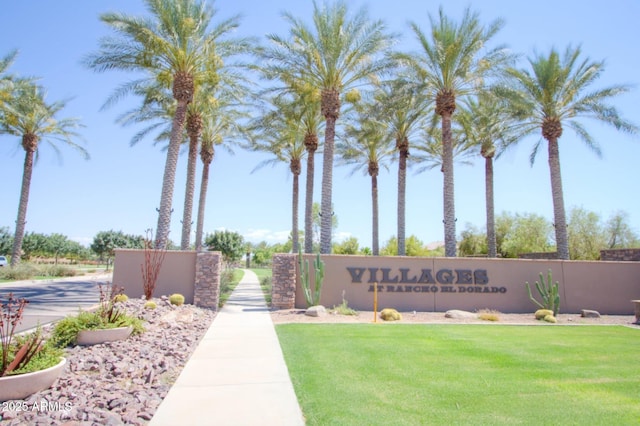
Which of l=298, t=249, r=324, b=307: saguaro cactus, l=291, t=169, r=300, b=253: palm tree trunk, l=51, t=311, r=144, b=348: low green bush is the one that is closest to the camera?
l=51, t=311, r=144, b=348: low green bush

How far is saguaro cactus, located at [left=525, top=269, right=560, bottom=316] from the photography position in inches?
624

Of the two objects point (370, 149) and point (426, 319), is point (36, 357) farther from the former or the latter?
point (370, 149)

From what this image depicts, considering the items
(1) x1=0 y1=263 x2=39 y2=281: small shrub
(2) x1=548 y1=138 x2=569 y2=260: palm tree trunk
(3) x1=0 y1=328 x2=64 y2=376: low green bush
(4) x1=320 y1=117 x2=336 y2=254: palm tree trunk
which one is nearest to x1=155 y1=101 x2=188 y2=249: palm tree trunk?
(4) x1=320 y1=117 x2=336 y2=254: palm tree trunk

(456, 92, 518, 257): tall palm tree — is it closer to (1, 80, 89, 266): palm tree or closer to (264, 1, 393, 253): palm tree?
(264, 1, 393, 253): palm tree

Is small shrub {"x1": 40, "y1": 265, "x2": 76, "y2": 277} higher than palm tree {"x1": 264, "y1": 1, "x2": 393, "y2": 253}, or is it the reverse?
palm tree {"x1": 264, "y1": 1, "x2": 393, "y2": 253}

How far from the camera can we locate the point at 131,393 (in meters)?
5.46

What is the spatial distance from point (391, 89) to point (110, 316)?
16.6 meters

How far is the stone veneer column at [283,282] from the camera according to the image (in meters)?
15.3

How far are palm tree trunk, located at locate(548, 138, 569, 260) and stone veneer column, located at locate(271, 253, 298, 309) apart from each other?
13451 mm

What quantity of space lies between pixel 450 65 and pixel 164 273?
15.9 meters

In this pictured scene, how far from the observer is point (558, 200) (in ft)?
66.1

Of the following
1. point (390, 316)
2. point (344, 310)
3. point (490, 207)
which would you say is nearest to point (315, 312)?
point (344, 310)

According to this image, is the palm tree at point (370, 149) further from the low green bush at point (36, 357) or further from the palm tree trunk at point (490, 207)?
the low green bush at point (36, 357)

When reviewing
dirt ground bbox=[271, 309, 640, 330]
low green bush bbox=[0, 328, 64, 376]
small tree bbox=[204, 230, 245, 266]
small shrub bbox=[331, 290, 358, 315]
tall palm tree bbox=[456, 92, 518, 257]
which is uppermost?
tall palm tree bbox=[456, 92, 518, 257]
